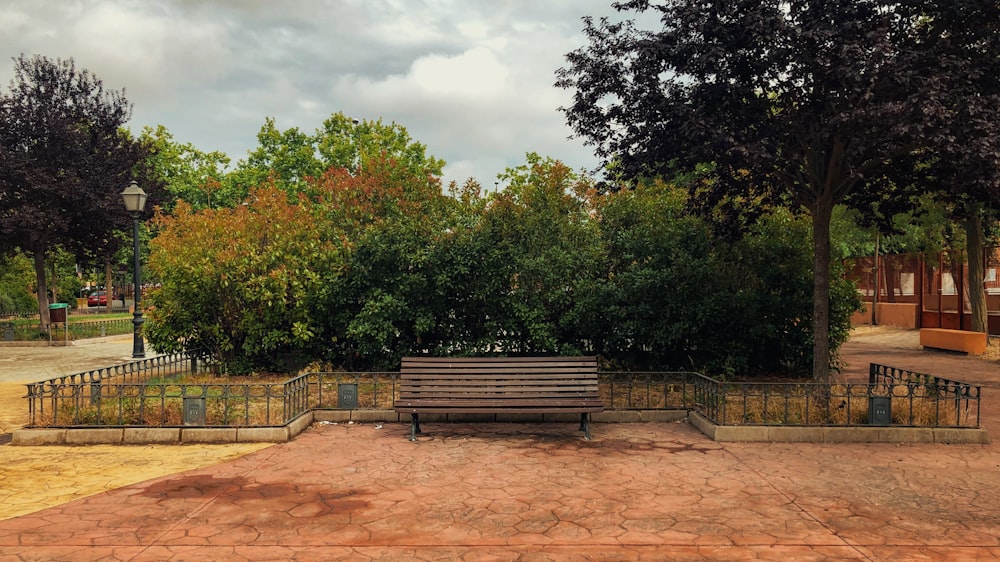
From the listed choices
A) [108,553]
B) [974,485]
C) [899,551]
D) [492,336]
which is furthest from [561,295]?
[108,553]

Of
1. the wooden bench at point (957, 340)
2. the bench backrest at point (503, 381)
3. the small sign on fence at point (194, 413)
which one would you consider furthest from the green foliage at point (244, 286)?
the wooden bench at point (957, 340)

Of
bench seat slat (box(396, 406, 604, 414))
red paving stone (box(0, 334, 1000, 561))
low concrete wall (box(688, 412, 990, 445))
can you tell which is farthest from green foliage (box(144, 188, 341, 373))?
low concrete wall (box(688, 412, 990, 445))

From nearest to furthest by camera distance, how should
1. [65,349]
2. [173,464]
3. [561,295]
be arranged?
[173,464] < [561,295] < [65,349]

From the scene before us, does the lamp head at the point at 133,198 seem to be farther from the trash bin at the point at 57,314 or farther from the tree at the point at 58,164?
the trash bin at the point at 57,314

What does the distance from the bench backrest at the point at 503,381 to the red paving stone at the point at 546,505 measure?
21.5 inches

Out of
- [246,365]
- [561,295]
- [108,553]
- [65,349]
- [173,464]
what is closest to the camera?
[108,553]

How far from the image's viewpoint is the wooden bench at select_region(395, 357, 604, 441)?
28.0 feet

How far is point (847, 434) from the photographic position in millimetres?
8391

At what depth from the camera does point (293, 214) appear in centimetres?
1373

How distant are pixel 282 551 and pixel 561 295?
8.08 meters

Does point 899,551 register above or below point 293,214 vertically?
below

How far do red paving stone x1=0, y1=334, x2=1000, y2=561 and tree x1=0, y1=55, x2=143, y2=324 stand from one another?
19303 mm

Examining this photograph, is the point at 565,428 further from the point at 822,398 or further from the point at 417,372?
the point at 822,398

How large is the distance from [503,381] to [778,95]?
252 inches
